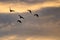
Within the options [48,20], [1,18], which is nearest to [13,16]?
[1,18]

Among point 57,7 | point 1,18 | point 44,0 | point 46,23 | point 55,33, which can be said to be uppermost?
point 44,0

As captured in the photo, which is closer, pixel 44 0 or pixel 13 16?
pixel 13 16

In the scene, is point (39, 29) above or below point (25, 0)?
below

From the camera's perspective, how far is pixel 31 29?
325cm

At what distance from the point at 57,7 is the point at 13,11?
0.71 meters

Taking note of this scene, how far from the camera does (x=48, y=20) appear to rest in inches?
141

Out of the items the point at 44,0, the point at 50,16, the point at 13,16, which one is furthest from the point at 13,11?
the point at 44,0

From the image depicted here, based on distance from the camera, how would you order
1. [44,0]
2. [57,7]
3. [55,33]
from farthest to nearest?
[44,0]
[57,7]
[55,33]

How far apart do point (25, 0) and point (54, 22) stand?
1.27 m

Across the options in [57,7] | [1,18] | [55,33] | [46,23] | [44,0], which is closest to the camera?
[55,33]

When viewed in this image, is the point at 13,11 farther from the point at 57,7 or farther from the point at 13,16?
the point at 57,7

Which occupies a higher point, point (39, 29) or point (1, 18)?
point (1, 18)

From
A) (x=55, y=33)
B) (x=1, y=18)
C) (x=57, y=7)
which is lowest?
(x=55, y=33)

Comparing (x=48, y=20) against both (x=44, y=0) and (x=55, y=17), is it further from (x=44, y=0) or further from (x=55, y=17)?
(x=44, y=0)
